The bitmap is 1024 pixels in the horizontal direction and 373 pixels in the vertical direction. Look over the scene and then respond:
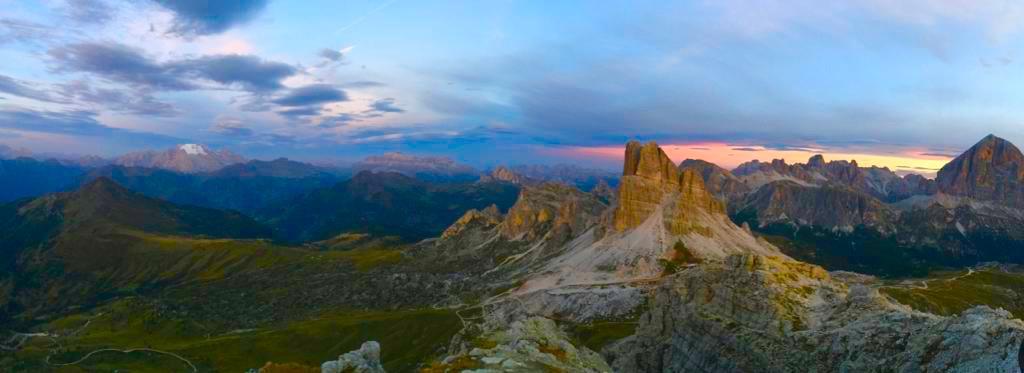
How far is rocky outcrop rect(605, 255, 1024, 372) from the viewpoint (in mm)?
49500

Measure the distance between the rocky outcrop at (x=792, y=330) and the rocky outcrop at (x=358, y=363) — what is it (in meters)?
47.7

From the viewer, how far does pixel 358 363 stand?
47.2 m

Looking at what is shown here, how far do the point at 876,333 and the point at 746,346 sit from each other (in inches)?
828

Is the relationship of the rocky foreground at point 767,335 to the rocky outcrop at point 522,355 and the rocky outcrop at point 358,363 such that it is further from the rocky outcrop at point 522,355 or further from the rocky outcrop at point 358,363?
the rocky outcrop at point 358,363

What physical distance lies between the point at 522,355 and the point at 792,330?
1604 inches

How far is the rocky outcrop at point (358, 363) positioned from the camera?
147 ft

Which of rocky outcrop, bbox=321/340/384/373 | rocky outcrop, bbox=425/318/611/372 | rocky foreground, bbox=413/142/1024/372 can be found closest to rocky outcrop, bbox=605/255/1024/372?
rocky foreground, bbox=413/142/1024/372

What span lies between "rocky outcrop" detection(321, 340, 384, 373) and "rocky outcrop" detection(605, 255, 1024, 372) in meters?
47.7

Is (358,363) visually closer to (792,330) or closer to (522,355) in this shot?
(522,355)

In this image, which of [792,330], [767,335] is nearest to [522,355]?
[767,335]

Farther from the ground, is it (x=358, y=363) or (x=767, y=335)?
(x=358, y=363)

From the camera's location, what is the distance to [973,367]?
45.2 m

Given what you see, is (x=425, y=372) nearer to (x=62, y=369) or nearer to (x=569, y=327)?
(x=569, y=327)

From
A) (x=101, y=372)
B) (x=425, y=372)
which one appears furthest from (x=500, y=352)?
(x=101, y=372)
